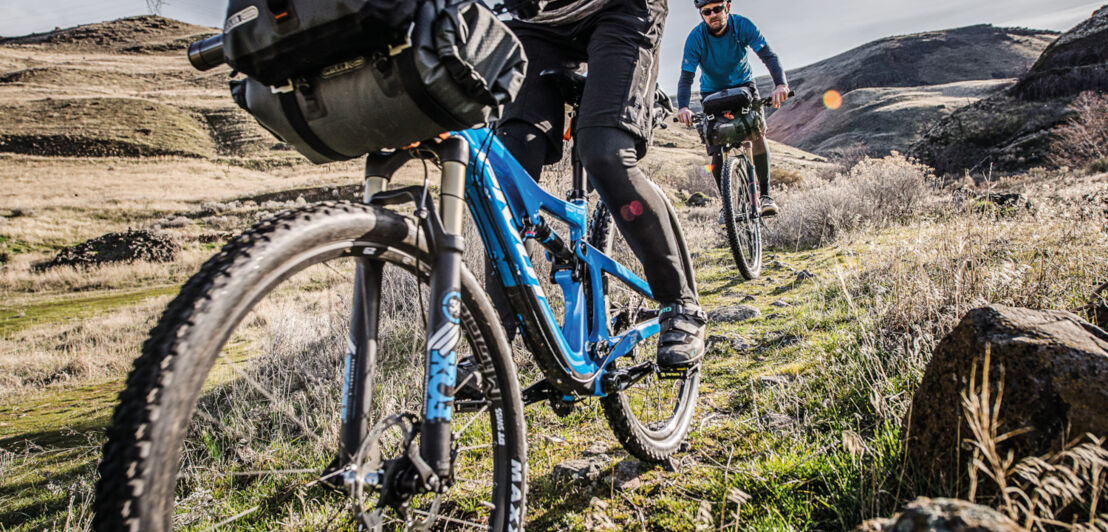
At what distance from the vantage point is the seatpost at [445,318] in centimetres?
118

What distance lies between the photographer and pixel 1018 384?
1.27 metres

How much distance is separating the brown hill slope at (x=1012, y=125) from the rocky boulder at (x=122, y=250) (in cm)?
2368

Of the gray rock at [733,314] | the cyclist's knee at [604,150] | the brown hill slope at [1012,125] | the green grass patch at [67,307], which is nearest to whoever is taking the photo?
the cyclist's knee at [604,150]

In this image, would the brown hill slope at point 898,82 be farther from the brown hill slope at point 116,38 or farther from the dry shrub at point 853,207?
the brown hill slope at point 116,38

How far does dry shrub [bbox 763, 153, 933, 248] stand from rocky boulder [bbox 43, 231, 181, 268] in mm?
19820

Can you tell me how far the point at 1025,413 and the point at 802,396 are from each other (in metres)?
1.16

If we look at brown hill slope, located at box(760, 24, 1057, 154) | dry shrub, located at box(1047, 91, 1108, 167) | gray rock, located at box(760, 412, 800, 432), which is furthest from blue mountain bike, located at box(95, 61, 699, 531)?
brown hill slope, located at box(760, 24, 1057, 154)

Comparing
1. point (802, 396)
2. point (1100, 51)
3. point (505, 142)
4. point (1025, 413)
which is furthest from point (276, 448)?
point (1100, 51)

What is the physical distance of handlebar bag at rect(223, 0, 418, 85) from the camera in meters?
0.95

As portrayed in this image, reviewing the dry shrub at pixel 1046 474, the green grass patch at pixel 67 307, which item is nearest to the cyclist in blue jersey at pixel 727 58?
the dry shrub at pixel 1046 474

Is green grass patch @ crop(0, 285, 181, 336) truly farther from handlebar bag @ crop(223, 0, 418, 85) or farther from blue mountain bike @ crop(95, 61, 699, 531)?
handlebar bag @ crop(223, 0, 418, 85)

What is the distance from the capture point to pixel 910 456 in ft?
4.90

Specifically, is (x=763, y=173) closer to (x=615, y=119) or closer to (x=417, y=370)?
(x=615, y=119)

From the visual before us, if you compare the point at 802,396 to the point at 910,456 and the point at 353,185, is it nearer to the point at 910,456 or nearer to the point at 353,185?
the point at 910,456
